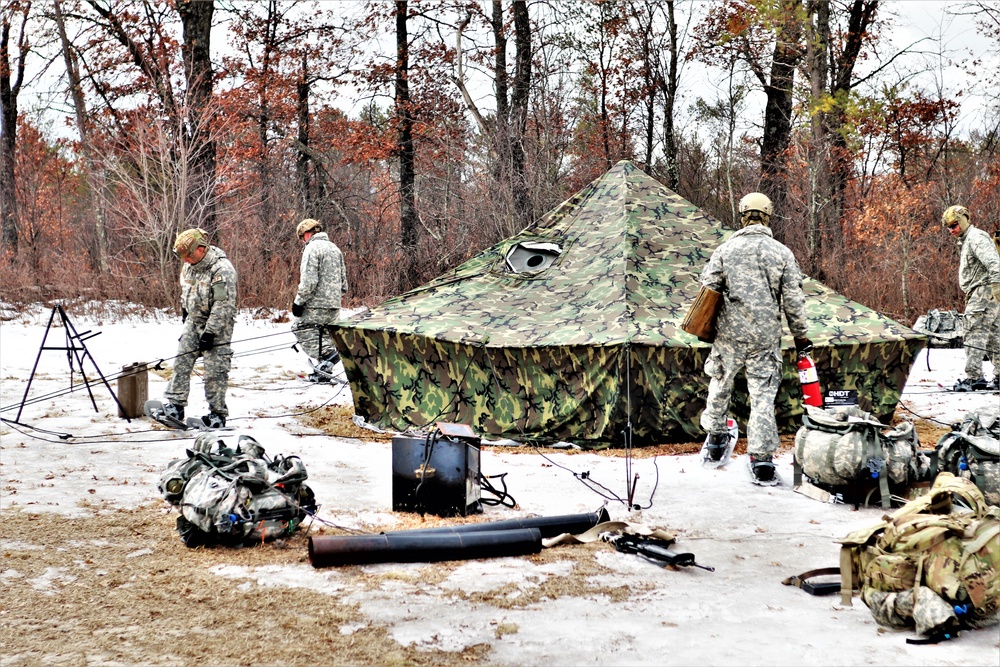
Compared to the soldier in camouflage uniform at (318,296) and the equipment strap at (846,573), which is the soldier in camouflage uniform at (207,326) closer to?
the soldier in camouflage uniform at (318,296)

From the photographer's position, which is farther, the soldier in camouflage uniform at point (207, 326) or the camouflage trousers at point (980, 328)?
the camouflage trousers at point (980, 328)

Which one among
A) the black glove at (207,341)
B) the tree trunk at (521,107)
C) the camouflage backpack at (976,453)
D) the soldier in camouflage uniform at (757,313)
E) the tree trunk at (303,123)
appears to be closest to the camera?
the camouflage backpack at (976,453)

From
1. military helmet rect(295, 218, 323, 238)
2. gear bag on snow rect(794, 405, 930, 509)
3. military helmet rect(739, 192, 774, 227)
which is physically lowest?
gear bag on snow rect(794, 405, 930, 509)

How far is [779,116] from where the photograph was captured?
23031 mm

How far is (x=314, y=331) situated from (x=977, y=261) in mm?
7397

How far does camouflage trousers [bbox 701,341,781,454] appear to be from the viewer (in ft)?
22.6

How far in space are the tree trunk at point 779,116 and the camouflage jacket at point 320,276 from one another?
500 inches

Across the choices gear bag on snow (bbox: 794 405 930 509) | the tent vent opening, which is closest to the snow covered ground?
gear bag on snow (bbox: 794 405 930 509)

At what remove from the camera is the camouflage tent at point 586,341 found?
7.94 meters

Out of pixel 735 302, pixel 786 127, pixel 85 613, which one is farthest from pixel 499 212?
pixel 85 613

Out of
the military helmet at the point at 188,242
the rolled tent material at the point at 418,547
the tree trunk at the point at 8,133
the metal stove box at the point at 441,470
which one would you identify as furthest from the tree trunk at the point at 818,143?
the tree trunk at the point at 8,133

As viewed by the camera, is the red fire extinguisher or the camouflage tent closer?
the red fire extinguisher

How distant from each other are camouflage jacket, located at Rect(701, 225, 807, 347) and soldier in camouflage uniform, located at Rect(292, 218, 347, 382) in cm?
553

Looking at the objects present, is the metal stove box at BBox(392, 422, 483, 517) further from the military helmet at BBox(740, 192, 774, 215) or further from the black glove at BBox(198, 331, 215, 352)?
the black glove at BBox(198, 331, 215, 352)
